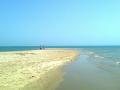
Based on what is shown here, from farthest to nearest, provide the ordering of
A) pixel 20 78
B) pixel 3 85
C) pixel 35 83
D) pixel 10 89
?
1. pixel 20 78
2. pixel 35 83
3. pixel 3 85
4. pixel 10 89

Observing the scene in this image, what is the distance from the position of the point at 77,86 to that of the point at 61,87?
115 cm

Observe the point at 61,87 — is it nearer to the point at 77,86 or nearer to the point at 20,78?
the point at 77,86

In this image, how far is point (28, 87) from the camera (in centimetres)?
1359

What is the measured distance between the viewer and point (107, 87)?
14.3 metres

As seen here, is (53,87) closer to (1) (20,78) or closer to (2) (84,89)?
(2) (84,89)

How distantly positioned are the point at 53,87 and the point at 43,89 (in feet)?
2.85

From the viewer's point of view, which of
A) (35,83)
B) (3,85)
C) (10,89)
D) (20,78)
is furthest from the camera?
(20,78)

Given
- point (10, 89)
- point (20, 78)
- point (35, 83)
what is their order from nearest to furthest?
point (10, 89) < point (35, 83) < point (20, 78)

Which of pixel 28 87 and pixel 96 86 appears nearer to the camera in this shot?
pixel 28 87

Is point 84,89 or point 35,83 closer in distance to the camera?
point 84,89

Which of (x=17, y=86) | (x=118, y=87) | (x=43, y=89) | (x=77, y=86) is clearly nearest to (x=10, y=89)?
(x=17, y=86)

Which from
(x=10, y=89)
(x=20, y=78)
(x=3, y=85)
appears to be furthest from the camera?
(x=20, y=78)

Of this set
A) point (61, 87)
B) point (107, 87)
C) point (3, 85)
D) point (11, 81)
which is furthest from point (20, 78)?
point (107, 87)

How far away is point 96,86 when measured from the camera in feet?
47.6
